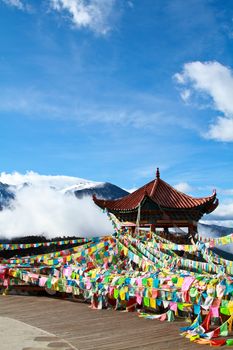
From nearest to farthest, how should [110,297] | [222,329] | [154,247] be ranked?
[222,329], [110,297], [154,247]

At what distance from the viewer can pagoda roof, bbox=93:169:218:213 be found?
21.4 meters

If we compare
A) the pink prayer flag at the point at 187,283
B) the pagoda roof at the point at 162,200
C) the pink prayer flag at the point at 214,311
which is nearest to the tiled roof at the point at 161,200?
the pagoda roof at the point at 162,200

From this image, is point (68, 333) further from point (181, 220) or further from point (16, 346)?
point (181, 220)

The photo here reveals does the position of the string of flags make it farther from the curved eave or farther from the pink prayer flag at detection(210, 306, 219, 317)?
the curved eave

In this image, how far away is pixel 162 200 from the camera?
21672mm

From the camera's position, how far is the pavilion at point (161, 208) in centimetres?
2111

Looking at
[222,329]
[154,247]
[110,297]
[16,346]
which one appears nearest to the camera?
[16,346]

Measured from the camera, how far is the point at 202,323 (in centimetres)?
775

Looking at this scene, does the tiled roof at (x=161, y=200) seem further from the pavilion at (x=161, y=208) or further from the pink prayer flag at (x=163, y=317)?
the pink prayer flag at (x=163, y=317)

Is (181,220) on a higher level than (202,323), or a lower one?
higher

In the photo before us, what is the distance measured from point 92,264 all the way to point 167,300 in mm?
5880

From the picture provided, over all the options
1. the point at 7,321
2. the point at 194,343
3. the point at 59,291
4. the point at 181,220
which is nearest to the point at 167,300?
the point at 194,343

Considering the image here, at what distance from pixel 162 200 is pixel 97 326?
1362 centimetres

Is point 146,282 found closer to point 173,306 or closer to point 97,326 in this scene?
point 173,306
